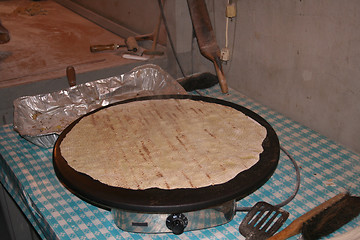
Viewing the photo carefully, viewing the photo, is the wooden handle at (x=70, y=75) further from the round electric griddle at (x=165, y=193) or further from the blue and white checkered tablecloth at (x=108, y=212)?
the round electric griddle at (x=165, y=193)

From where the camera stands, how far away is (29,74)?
86.7 inches

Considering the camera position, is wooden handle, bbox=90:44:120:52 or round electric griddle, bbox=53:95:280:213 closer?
round electric griddle, bbox=53:95:280:213

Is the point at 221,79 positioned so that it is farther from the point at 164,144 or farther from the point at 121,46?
the point at 121,46

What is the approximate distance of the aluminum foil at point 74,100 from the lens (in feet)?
4.77

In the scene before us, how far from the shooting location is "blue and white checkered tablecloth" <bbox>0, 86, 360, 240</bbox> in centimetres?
108

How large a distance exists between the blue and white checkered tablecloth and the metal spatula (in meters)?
0.04

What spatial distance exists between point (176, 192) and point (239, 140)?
0.37 metres

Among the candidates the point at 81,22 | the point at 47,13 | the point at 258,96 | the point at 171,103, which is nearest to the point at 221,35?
the point at 258,96

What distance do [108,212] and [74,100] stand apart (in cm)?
68

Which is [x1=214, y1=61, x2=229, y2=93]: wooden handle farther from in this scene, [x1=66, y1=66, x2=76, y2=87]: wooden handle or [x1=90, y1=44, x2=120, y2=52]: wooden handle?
[x1=90, y1=44, x2=120, y2=52]: wooden handle

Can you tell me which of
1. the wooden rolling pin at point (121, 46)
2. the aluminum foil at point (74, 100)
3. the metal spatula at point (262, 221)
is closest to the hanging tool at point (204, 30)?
the aluminum foil at point (74, 100)

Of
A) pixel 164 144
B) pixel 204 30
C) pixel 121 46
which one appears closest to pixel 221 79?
pixel 204 30

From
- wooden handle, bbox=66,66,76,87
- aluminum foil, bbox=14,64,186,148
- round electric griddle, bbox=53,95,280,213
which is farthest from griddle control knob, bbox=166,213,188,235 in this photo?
wooden handle, bbox=66,66,76,87

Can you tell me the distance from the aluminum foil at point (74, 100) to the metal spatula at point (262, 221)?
0.76 metres
